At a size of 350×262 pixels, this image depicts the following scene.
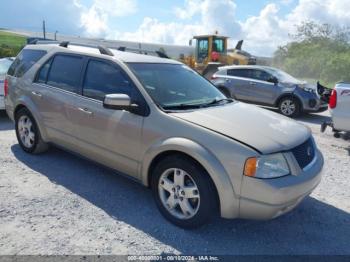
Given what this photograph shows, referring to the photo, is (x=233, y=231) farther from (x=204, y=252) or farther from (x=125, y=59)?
(x=125, y=59)

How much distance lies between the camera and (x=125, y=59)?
14.1 feet

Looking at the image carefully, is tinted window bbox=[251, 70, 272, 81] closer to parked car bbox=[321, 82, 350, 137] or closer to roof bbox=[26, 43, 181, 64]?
parked car bbox=[321, 82, 350, 137]

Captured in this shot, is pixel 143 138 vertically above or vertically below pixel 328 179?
above

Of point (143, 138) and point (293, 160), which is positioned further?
point (143, 138)

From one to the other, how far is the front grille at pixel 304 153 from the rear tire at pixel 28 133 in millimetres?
3695

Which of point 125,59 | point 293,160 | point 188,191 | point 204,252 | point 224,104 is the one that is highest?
point 125,59

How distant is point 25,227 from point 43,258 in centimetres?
60

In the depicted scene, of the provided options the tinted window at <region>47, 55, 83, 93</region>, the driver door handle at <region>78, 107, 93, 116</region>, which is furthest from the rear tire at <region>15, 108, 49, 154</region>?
the driver door handle at <region>78, 107, 93, 116</region>

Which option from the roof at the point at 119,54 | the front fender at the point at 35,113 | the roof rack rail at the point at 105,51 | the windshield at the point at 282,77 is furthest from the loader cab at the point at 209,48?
the roof rack rail at the point at 105,51

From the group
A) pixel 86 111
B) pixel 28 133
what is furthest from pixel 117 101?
pixel 28 133

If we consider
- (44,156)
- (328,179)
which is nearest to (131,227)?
(44,156)

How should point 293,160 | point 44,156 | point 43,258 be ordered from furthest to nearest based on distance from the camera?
point 44,156 < point 293,160 < point 43,258

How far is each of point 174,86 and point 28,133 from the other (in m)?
2.61

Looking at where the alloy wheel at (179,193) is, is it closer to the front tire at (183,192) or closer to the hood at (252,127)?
the front tire at (183,192)
